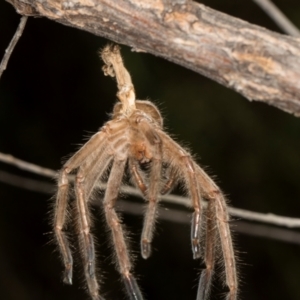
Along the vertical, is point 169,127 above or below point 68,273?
above

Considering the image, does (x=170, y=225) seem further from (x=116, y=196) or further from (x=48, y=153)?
(x=116, y=196)

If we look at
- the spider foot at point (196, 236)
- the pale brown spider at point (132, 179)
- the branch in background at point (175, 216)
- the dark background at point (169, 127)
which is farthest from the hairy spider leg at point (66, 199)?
the dark background at point (169, 127)

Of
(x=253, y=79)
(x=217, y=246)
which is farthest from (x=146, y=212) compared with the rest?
(x=253, y=79)

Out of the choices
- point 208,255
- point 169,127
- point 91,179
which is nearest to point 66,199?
point 91,179

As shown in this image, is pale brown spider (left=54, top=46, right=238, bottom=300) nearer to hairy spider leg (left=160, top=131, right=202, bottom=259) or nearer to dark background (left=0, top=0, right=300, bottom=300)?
hairy spider leg (left=160, top=131, right=202, bottom=259)

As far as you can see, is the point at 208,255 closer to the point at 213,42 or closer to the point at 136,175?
the point at 136,175

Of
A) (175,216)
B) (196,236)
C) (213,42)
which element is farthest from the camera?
(175,216)

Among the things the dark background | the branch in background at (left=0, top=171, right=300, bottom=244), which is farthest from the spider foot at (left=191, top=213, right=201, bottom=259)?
the dark background
